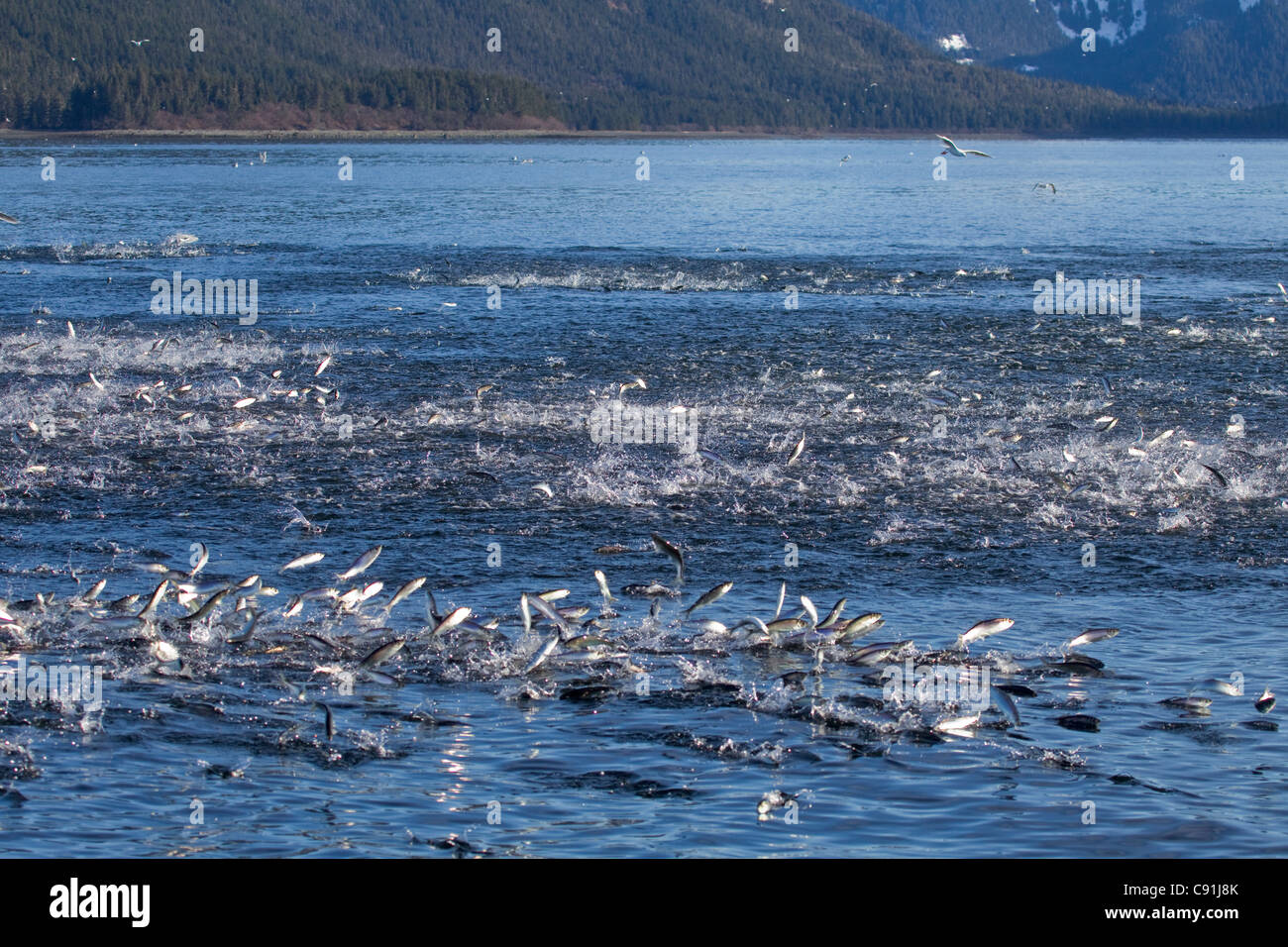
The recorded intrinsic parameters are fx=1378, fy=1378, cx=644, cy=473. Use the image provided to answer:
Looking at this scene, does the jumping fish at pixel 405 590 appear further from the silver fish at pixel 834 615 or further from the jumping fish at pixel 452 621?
the silver fish at pixel 834 615

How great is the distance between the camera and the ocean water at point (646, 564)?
28.7 feet

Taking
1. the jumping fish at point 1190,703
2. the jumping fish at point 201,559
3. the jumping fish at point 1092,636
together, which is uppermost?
the jumping fish at point 201,559

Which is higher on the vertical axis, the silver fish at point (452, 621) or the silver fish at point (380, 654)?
the silver fish at point (452, 621)

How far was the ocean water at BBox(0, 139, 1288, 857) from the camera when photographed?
874 centimetres

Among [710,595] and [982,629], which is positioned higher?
[710,595]

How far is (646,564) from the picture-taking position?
14.1 meters

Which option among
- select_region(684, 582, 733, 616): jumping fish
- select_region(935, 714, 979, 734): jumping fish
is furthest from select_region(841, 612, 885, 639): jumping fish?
select_region(935, 714, 979, 734): jumping fish

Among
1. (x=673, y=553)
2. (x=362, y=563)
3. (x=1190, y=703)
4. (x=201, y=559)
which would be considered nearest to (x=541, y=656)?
(x=673, y=553)

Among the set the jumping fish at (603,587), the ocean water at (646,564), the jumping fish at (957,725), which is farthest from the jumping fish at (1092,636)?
the jumping fish at (603,587)

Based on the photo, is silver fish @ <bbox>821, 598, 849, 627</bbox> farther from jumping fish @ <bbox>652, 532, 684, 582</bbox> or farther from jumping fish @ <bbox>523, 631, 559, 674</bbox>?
jumping fish @ <bbox>523, 631, 559, 674</bbox>

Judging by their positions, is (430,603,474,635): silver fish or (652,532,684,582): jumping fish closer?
(430,603,474,635): silver fish

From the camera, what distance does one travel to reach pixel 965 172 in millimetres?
125875

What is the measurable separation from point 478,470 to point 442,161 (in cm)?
12258

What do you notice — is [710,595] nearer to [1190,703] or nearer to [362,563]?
[362,563]
